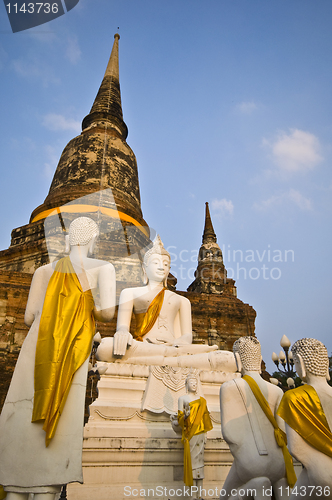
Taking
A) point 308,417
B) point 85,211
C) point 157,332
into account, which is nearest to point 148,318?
point 157,332

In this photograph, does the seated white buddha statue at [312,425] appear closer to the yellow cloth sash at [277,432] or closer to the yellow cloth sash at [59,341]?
Answer: the yellow cloth sash at [277,432]

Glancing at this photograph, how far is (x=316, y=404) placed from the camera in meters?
2.02

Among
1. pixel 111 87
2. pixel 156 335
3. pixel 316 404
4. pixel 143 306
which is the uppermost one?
pixel 111 87

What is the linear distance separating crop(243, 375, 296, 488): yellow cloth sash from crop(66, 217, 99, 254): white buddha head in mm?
1607

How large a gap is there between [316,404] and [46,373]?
1.60 meters

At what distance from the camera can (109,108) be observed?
662 inches

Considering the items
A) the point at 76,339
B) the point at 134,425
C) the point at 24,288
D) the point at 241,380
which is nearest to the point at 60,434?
the point at 76,339

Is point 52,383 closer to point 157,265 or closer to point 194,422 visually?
point 194,422

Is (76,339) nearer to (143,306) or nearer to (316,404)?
(316,404)

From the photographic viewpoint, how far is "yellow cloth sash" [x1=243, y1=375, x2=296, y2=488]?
7.80ft

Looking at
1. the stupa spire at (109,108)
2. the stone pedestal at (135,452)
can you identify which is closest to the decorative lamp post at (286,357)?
the stone pedestal at (135,452)

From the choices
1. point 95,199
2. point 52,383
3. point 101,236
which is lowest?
point 52,383

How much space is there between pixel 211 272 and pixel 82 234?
15.5 meters

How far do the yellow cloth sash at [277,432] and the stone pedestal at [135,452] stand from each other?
1176mm
